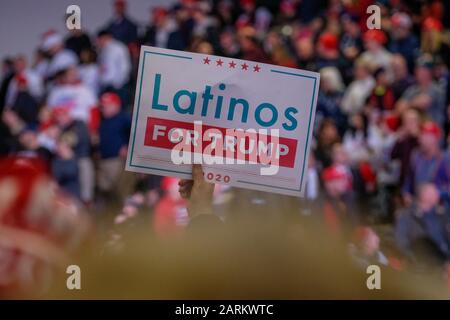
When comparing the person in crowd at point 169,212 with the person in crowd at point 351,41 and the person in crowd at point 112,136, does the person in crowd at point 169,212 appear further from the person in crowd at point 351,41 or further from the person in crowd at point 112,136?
the person in crowd at point 351,41

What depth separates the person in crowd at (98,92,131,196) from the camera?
639 centimetres

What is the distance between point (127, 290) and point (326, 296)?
76 centimetres

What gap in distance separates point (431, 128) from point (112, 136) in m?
1.93

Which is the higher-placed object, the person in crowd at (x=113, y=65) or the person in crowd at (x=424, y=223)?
the person in crowd at (x=113, y=65)

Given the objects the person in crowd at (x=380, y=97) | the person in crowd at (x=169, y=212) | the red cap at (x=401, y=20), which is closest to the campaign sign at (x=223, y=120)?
the person in crowd at (x=169, y=212)

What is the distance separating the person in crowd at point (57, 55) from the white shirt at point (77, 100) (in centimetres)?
13

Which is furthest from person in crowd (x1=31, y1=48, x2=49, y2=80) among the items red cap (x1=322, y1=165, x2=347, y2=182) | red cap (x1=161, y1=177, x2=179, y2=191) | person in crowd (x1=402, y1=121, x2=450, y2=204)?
person in crowd (x1=402, y1=121, x2=450, y2=204)

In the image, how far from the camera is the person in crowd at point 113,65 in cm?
615

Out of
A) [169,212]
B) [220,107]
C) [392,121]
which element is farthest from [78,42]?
[220,107]

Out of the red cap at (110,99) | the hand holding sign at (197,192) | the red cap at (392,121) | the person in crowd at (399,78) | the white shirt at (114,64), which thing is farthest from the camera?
the person in crowd at (399,78)

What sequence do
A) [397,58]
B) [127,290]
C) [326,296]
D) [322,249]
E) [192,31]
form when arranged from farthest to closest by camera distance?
[192,31] < [397,58] < [322,249] < [127,290] < [326,296]

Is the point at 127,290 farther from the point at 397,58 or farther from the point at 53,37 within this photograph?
the point at 397,58

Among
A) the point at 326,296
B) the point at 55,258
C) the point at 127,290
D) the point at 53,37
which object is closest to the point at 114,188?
the point at 53,37
